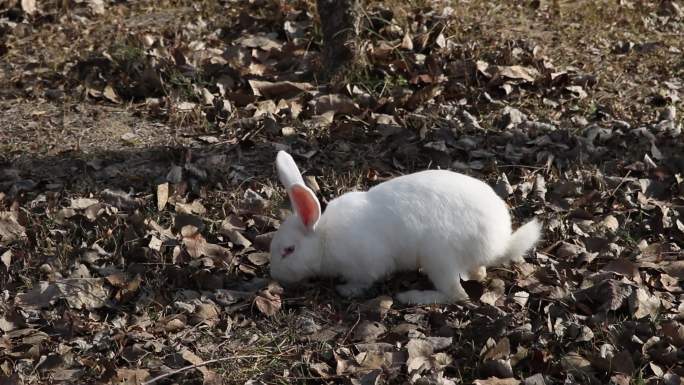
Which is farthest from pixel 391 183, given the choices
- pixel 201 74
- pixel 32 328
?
pixel 201 74

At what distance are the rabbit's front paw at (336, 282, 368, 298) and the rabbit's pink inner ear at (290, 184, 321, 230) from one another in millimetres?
335

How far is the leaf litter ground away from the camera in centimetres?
382

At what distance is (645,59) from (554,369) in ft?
11.4

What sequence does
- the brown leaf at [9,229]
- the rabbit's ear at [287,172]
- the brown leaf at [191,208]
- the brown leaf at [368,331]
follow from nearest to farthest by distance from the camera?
the brown leaf at [368,331], the rabbit's ear at [287,172], the brown leaf at [9,229], the brown leaf at [191,208]

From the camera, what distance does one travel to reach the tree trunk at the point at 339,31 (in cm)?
603

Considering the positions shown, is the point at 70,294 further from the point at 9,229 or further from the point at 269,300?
the point at 269,300

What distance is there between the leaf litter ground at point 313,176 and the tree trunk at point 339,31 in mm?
107

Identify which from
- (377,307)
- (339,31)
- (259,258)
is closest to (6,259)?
(259,258)

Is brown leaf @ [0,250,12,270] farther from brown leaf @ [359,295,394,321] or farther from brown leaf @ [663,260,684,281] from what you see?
brown leaf @ [663,260,684,281]

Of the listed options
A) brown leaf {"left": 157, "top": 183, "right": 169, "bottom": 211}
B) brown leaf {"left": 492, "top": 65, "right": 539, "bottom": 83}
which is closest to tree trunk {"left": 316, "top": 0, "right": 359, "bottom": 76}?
brown leaf {"left": 492, "top": 65, "right": 539, "bottom": 83}

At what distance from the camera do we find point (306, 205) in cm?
411

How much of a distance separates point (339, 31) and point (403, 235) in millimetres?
2268

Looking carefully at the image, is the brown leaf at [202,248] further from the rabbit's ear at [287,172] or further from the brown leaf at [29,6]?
the brown leaf at [29,6]

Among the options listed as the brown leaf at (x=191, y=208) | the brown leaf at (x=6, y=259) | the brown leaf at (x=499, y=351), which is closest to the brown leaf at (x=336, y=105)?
the brown leaf at (x=191, y=208)
